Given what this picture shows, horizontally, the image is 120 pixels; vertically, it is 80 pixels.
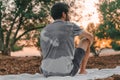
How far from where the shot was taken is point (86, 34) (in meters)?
7.63

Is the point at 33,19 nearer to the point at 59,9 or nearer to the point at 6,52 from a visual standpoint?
the point at 6,52

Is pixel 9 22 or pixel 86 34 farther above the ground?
pixel 86 34

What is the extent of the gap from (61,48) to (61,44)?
8cm

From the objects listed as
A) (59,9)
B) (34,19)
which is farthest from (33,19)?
(59,9)

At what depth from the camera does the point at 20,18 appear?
1064 inches

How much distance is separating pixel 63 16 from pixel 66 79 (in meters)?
1.25

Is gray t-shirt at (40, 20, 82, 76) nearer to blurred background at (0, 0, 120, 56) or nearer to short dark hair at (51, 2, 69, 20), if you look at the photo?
short dark hair at (51, 2, 69, 20)

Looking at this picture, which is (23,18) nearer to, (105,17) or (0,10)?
(0,10)

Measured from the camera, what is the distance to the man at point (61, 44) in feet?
25.0

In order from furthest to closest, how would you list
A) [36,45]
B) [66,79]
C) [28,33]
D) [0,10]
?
[36,45] < [28,33] < [0,10] < [66,79]

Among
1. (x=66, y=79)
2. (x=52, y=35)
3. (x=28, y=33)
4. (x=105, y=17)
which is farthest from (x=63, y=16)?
(x=28, y=33)

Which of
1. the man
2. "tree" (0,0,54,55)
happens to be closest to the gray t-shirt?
the man

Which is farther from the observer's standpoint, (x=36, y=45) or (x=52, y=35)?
(x=36, y=45)

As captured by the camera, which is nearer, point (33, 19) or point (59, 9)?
point (59, 9)
